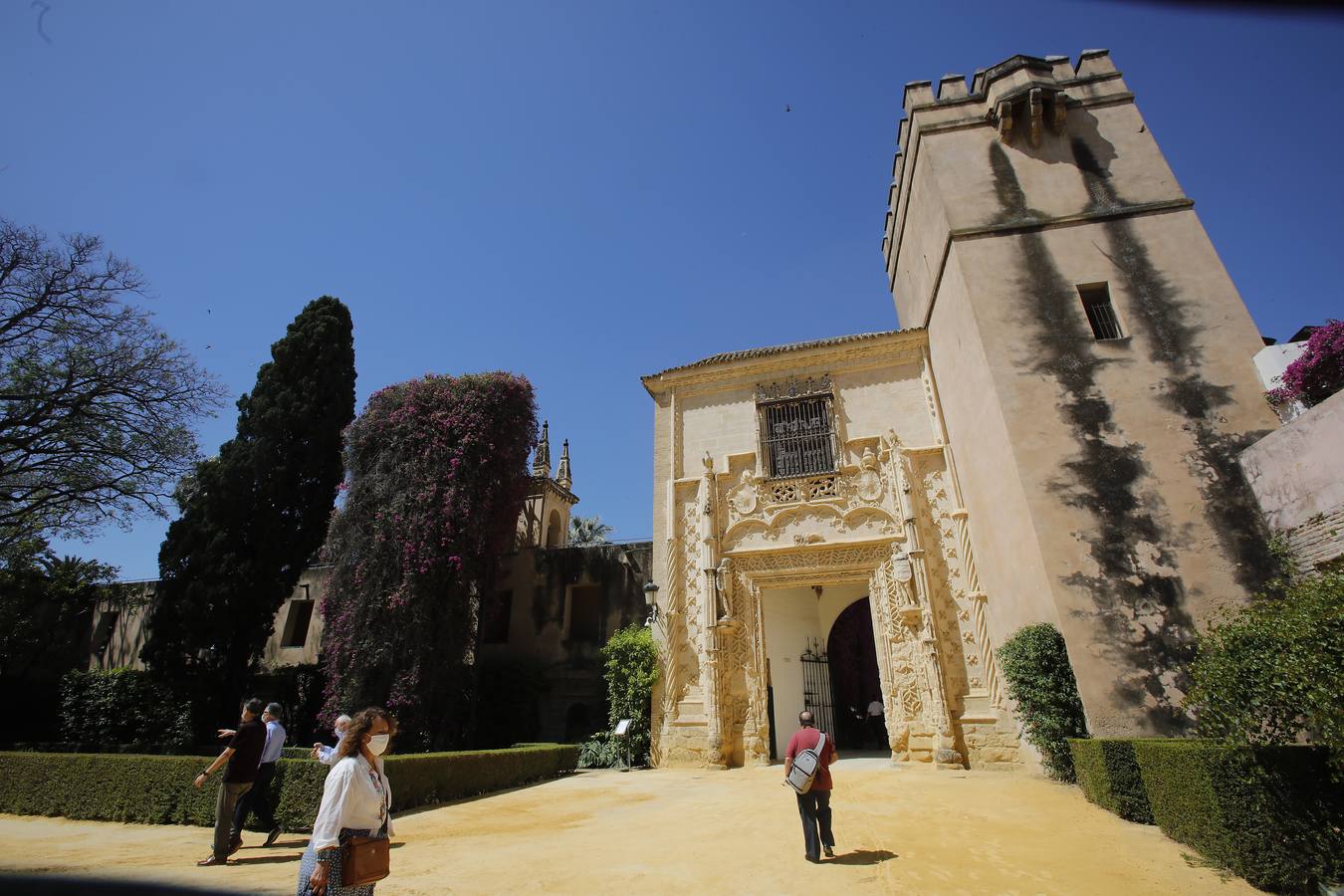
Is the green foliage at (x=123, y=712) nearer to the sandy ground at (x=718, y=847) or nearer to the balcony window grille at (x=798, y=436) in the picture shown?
the sandy ground at (x=718, y=847)

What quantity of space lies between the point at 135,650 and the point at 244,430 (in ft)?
32.4

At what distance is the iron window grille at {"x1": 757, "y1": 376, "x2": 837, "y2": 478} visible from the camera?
14.5 metres

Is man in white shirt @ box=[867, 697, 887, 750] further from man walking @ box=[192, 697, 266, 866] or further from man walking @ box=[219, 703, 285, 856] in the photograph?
man walking @ box=[192, 697, 266, 866]

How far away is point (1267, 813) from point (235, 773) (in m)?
9.19

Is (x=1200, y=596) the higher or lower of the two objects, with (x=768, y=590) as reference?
lower

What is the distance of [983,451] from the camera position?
463 inches

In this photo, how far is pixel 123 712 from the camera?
606 inches

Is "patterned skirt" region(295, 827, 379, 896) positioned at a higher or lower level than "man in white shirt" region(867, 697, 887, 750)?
lower

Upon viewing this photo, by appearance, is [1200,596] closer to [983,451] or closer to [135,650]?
[983,451]

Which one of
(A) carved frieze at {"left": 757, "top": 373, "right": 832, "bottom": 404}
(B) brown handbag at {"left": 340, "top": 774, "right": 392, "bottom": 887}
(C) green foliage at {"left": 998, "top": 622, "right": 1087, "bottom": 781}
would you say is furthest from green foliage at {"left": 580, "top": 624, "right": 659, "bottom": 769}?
(B) brown handbag at {"left": 340, "top": 774, "right": 392, "bottom": 887}

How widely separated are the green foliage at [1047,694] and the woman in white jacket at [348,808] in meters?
9.54

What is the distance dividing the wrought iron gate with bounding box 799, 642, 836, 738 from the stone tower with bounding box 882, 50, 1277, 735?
5.17 metres

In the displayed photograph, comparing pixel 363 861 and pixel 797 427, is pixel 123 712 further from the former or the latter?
pixel 797 427

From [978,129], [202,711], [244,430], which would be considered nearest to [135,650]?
[202,711]
